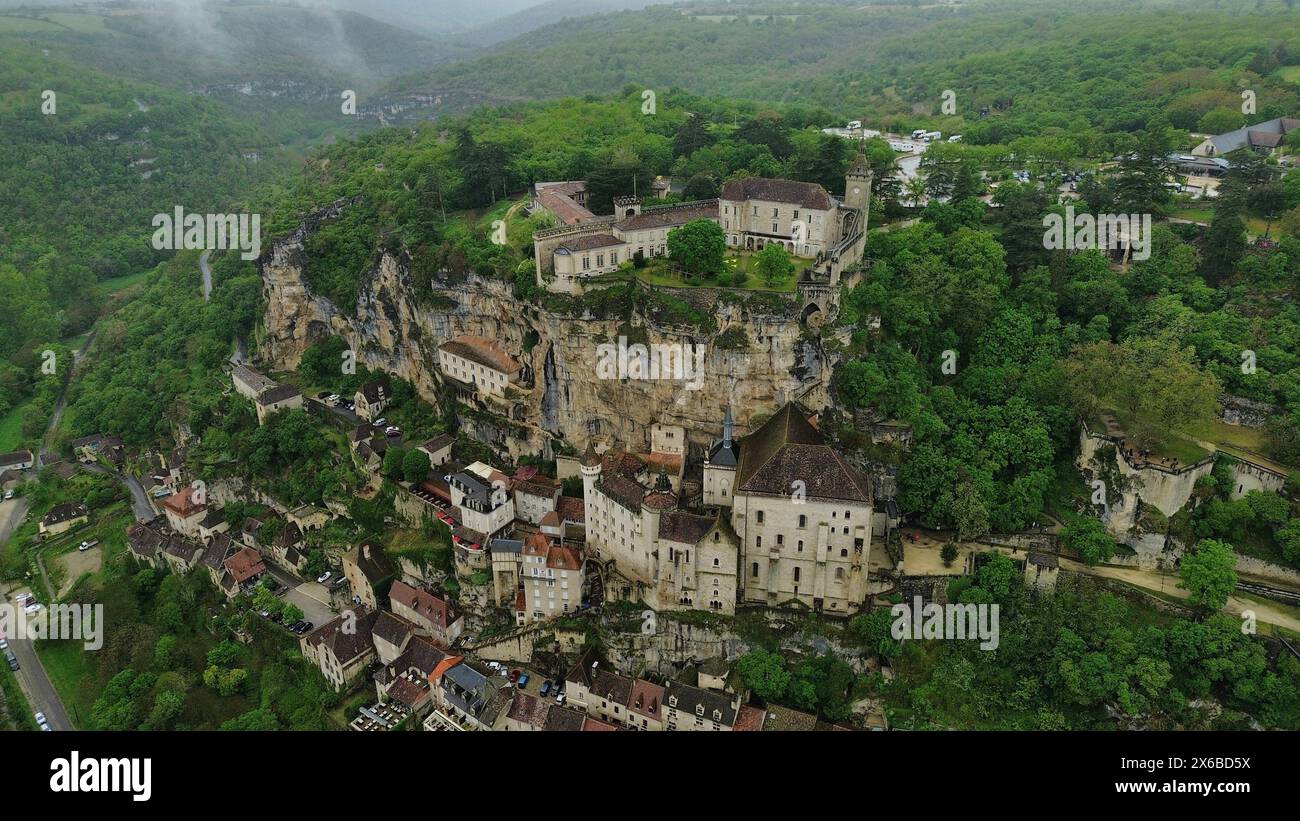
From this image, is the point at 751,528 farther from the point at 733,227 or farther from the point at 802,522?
the point at 733,227

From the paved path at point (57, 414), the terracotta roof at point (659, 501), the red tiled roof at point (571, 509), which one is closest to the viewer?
the terracotta roof at point (659, 501)

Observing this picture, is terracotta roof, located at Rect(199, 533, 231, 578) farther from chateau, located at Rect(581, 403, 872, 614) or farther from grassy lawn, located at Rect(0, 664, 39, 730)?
chateau, located at Rect(581, 403, 872, 614)

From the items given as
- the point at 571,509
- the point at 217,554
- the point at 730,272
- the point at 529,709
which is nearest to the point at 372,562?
the point at 217,554

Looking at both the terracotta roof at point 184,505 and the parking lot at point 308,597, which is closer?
the parking lot at point 308,597

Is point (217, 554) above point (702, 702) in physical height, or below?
below

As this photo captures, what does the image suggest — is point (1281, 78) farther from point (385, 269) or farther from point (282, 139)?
point (282, 139)

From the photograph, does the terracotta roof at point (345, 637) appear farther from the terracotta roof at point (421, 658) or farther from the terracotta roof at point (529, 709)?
the terracotta roof at point (529, 709)

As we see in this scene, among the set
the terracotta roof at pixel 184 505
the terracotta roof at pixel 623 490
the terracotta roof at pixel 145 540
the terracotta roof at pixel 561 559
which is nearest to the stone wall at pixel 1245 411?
the terracotta roof at pixel 623 490
